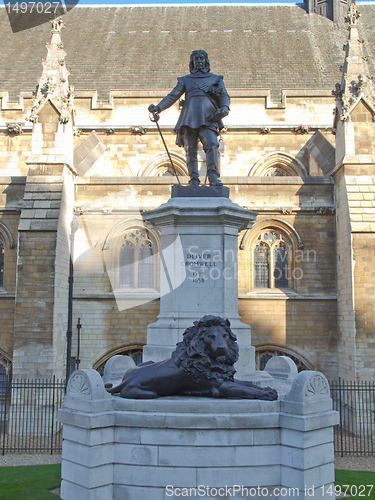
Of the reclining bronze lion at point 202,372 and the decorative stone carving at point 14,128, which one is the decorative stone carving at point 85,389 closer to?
the reclining bronze lion at point 202,372

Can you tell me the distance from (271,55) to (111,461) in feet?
74.0

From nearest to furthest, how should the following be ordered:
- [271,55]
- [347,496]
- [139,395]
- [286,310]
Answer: [139,395] < [347,496] < [286,310] < [271,55]

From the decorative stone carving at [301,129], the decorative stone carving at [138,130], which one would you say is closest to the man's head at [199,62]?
the decorative stone carving at [138,130]

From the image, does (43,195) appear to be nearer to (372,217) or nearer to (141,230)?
(141,230)

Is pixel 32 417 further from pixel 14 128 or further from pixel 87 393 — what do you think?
pixel 14 128

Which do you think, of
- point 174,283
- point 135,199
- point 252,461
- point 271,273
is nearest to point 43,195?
point 135,199

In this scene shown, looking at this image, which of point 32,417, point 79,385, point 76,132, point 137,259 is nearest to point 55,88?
point 76,132

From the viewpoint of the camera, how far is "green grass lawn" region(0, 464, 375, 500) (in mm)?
6941

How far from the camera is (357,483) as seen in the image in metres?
8.00

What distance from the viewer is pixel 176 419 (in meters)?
5.22

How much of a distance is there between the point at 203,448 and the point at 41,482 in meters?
3.78

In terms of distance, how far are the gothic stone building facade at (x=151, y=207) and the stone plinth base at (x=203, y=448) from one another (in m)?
8.89

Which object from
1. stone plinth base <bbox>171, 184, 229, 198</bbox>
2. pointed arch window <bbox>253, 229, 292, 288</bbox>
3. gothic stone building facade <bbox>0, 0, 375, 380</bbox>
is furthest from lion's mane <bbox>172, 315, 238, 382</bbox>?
pointed arch window <bbox>253, 229, 292, 288</bbox>

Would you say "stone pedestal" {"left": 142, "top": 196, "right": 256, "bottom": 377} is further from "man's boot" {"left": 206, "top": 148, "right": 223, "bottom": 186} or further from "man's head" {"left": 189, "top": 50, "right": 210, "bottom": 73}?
"man's head" {"left": 189, "top": 50, "right": 210, "bottom": 73}
